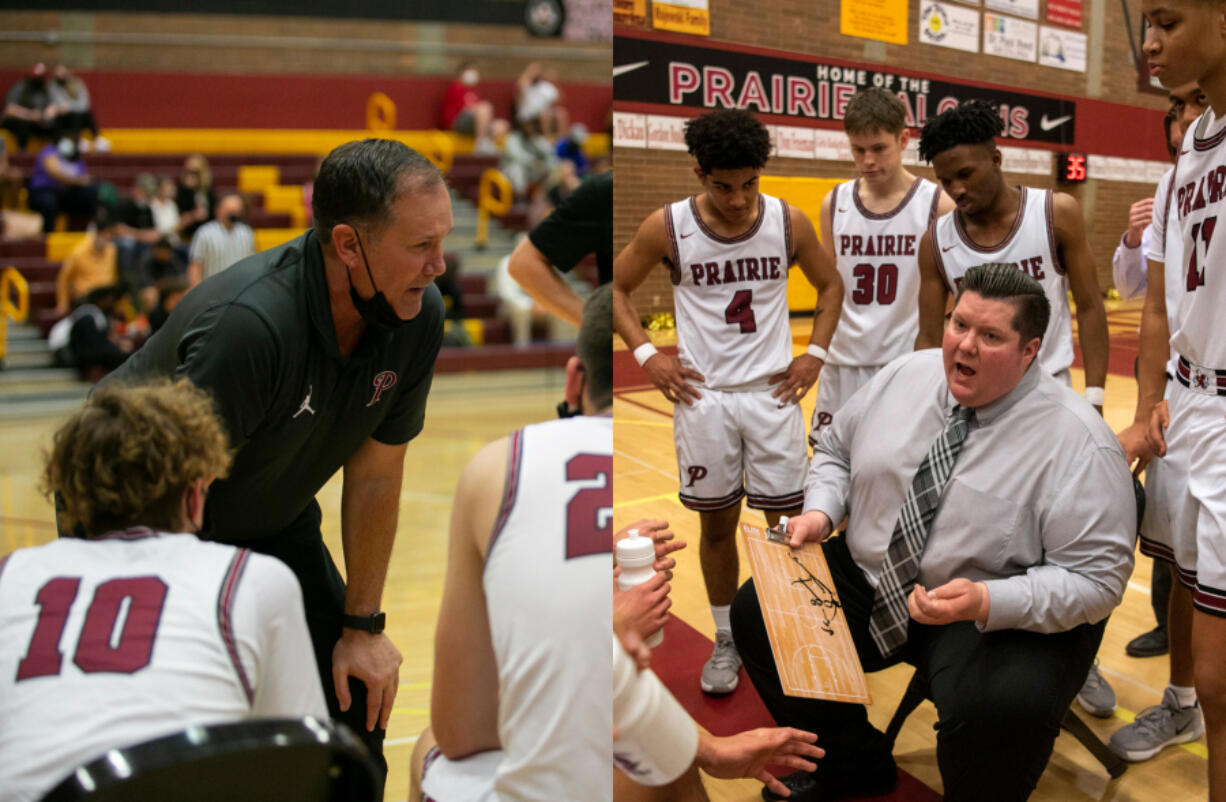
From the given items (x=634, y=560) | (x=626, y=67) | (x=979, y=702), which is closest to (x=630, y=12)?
(x=626, y=67)

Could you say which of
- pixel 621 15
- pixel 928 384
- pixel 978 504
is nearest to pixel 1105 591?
pixel 978 504

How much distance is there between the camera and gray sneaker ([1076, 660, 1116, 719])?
85.5 inches

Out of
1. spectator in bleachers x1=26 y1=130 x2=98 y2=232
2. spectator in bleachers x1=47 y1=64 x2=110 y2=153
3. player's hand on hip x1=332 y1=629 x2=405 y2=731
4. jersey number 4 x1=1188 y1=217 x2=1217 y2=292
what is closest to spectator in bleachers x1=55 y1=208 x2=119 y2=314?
player's hand on hip x1=332 y1=629 x2=405 y2=731

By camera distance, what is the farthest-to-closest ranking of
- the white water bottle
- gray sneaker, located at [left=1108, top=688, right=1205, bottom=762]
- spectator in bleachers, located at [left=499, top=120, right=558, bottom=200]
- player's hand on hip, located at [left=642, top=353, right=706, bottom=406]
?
gray sneaker, located at [left=1108, top=688, right=1205, bottom=762], player's hand on hip, located at [left=642, top=353, right=706, bottom=406], spectator in bleachers, located at [left=499, top=120, right=558, bottom=200], the white water bottle

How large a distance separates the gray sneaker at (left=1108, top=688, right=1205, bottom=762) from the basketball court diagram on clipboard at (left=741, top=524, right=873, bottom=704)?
3.96 feet

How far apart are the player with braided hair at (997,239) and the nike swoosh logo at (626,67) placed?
989 millimetres

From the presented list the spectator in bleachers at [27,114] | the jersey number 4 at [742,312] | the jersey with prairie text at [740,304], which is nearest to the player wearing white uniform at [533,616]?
the jersey with prairie text at [740,304]

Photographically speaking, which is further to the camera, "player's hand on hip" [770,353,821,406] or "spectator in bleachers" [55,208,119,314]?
"player's hand on hip" [770,353,821,406]

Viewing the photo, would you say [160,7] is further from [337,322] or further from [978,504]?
[978,504]

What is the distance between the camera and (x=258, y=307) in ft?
2.20

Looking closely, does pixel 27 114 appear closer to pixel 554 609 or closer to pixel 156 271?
pixel 156 271

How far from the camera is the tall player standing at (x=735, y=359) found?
150 cm

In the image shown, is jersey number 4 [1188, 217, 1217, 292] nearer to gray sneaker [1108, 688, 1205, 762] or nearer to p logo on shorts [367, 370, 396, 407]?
gray sneaker [1108, 688, 1205, 762]

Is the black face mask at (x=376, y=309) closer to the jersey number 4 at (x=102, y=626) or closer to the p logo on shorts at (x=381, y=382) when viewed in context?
the p logo on shorts at (x=381, y=382)
